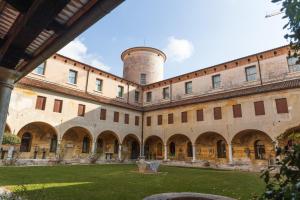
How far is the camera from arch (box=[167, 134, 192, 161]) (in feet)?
81.3

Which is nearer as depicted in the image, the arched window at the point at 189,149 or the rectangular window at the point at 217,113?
the rectangular window at the point at 217,113

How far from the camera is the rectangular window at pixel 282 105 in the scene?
57.5 ft

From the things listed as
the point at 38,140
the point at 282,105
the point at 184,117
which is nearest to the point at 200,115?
the point at 184,117

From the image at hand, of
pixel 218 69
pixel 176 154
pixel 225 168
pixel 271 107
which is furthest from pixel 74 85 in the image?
pixel 271 107

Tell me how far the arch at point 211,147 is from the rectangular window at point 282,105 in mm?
5886

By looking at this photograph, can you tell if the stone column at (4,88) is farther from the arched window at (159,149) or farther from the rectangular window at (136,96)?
the rectangular window at (136,96)

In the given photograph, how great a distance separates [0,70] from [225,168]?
2011 cm

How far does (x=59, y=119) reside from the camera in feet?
65.2

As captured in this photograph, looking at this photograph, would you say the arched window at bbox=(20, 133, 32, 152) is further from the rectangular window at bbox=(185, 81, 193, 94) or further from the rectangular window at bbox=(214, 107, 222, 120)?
the rectangular window at bbox=(214, 107, 222, 120)

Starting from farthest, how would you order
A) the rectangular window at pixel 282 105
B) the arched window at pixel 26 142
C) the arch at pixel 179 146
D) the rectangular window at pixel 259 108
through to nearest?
1. the arch at pixel 179 146
2. the arched window at pixel 26 142
3. the rectangular window at pixel 259 108
4. the rectangular window at pixel 282 105

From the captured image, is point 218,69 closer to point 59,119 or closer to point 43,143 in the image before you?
point 59,119

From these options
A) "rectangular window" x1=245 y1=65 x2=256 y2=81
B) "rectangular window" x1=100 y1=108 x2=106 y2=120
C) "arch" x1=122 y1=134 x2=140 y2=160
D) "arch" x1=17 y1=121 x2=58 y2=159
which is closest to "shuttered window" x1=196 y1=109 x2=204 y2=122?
"rectangular window" x1=245 y1=65 x2=256 y2=81

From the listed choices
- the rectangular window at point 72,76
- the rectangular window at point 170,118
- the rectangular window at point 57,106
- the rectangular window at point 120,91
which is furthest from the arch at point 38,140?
the rectangular window at point 170,118

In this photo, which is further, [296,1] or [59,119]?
[59,119]
